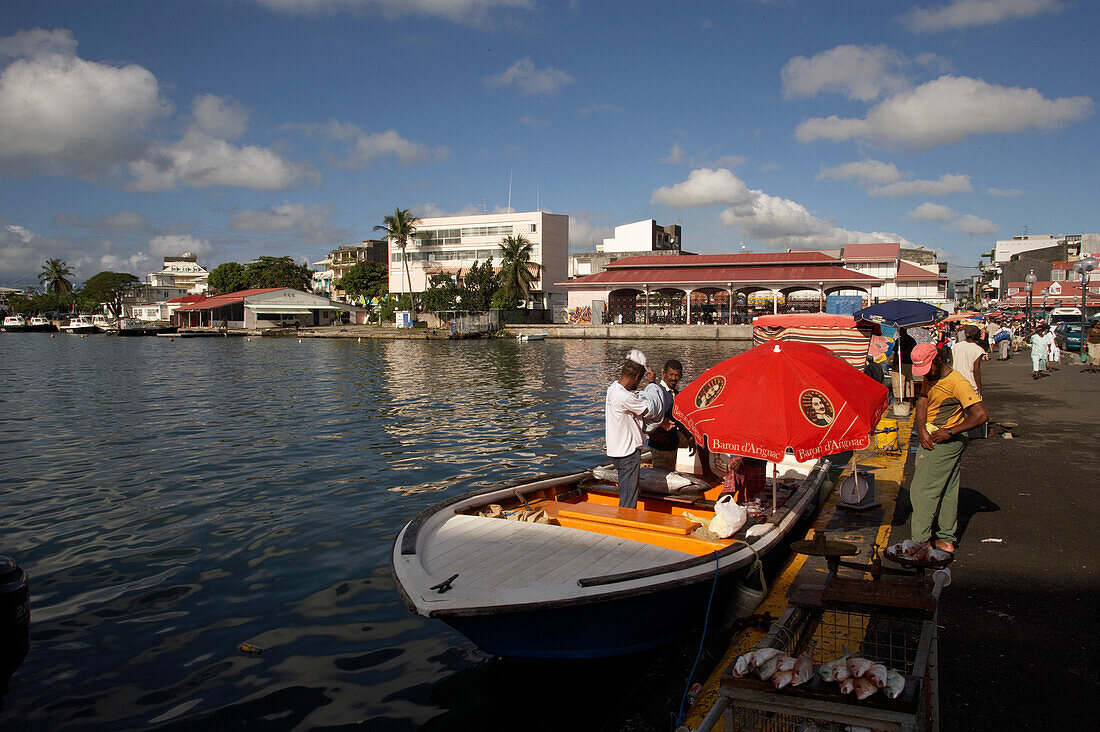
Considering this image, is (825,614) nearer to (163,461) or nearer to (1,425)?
(163,461)

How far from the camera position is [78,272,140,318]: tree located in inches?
4368

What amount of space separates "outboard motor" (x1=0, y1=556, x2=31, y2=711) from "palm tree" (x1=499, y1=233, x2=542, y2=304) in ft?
224

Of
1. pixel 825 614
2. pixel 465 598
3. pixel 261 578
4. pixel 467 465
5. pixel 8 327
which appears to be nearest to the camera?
pixel 465 598

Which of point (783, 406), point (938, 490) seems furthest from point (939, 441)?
point (783, 406)

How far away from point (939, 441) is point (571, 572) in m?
3.77

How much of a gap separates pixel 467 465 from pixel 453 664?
7235 mm

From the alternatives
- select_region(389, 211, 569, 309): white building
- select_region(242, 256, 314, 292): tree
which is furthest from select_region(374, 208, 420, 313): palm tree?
select_region(242, 256, 314, 292): tree

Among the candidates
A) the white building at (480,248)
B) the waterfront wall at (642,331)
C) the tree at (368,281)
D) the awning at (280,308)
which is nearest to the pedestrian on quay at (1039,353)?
the waterfront wall at (642,331)

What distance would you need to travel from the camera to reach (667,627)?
18.4 feet

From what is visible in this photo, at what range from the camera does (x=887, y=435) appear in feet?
44.7

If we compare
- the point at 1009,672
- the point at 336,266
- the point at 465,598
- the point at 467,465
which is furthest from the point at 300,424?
the point at 336,266

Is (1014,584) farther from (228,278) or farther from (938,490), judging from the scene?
(228,278)

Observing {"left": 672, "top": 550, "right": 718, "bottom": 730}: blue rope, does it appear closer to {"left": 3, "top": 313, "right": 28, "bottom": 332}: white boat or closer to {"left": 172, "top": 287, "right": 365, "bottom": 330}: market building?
{"left": 172, "top": 287, "right": 365, "bottom": 330}: market building

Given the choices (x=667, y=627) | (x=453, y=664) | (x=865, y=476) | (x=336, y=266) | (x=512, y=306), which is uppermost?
(x=336, y=266)
